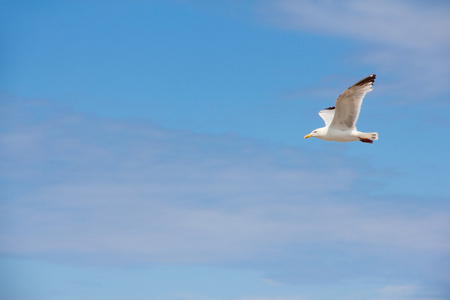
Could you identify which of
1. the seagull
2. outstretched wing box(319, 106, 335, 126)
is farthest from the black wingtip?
outstretched wing box(319, 106, 335, 126)

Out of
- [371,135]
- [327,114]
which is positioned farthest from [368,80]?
[327,114]

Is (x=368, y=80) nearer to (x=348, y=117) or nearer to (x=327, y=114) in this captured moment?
(x=348, y=117)

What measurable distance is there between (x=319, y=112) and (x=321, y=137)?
11.3 ft

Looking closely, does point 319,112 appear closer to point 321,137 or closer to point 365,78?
point 321,137

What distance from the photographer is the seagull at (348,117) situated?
31.0 meters

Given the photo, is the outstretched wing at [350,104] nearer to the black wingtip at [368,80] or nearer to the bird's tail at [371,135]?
the black wingtip at [368,80]

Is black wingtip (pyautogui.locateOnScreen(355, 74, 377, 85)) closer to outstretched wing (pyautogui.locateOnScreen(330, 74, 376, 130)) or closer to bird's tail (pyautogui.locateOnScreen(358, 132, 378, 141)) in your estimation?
outstretched wing (pyautogui.locateOnScreen(330, 74, 376, 130))

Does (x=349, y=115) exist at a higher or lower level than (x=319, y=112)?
lower

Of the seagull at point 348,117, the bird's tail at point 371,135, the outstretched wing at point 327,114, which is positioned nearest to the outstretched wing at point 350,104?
the seagull at point 348,117

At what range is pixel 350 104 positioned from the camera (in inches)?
1245

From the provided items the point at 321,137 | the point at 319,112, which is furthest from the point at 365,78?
the point at 319,112

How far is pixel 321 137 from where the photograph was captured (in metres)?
34.0

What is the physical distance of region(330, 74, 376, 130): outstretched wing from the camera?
30969mm

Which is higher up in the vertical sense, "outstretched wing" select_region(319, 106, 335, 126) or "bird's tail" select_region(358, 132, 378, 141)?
"outstretched wing" select_region(319, 106, 335, 126)
